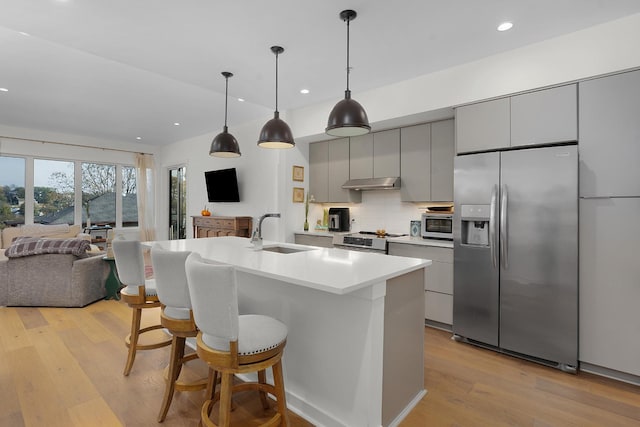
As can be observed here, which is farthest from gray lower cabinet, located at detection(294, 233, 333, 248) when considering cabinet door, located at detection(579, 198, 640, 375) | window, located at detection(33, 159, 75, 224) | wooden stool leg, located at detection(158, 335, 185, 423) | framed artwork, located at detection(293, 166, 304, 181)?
window, located at detection(33, 159, 75, 224)

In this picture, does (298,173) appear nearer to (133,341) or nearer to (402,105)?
(402,105)

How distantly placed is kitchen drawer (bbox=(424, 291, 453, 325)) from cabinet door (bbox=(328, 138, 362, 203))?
1.77 m

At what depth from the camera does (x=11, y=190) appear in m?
6.40

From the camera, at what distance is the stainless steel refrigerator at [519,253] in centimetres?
261

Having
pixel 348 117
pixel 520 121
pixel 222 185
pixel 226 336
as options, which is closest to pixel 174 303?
pixel 226 336

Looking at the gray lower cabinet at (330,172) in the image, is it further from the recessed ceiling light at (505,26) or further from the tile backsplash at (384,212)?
the recessed ceiling light at (505,26)

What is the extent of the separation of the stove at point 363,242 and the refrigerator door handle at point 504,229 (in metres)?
1.24

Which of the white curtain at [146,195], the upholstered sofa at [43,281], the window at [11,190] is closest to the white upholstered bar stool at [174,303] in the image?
the upholstered sofa at [43,281]

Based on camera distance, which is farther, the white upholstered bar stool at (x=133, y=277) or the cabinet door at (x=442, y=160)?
the cabinet door at (x=442, y=160)

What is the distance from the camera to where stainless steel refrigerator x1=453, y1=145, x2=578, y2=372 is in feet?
8.57

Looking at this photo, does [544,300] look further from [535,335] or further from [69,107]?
[69,107]

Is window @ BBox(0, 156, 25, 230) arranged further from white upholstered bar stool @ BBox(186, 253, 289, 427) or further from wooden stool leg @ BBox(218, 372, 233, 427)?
wooden stool leg @ BBox(218, 372, 233, 427)

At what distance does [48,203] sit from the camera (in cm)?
684

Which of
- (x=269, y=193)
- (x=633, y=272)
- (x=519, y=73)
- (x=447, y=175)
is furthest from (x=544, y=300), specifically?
(x=269, y=193)
